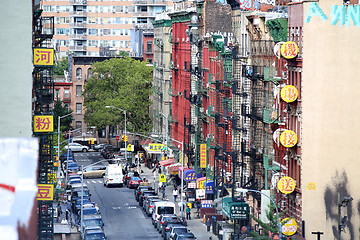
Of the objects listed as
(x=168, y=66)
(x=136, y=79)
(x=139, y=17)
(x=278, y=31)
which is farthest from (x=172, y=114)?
(x=139, y=17)

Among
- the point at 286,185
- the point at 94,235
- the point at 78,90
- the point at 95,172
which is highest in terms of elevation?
the point at 78,90

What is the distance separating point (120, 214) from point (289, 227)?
3127cm

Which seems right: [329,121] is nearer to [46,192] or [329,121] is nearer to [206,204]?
[46,192]

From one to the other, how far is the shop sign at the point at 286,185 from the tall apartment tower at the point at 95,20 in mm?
146533

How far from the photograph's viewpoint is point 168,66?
11050 centimetres

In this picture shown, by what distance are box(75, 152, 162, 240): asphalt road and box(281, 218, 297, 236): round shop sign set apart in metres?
17.3

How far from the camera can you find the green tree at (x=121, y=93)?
119375mm

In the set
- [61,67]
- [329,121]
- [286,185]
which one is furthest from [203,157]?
[61,67]

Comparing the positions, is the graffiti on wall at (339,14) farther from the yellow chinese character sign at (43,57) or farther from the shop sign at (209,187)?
the shop sign at (209,187)

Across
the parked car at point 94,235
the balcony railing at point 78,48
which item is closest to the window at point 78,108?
the balcony railing at point 78,48

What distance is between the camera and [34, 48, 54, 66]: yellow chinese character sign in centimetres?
4878

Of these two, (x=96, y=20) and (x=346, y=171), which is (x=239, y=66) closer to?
(x=346, y=171)

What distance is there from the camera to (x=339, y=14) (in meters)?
46.4

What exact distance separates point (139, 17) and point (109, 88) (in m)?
70.6
